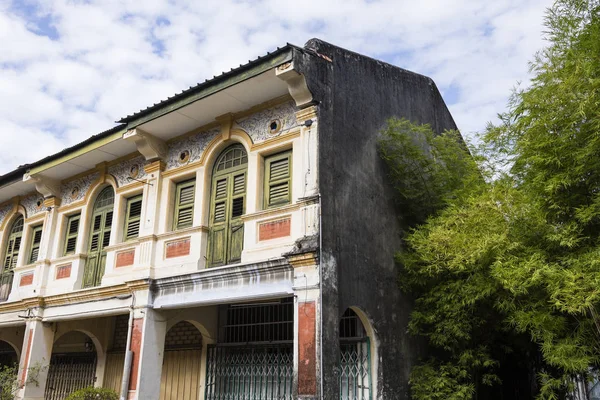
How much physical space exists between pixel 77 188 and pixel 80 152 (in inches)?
Result: 61.9

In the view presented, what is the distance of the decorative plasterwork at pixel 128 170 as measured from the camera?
11.6 meters

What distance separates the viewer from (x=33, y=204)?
46.6 ft

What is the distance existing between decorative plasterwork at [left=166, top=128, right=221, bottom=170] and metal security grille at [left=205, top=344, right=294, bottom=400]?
144 inches

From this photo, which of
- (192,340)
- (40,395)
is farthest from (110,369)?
(192,340)

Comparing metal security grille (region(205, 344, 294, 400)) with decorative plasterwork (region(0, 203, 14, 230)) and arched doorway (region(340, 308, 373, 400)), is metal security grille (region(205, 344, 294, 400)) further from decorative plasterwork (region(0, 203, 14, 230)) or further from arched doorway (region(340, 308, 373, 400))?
decorative plasterwork (region(0, 203, 14, 230))

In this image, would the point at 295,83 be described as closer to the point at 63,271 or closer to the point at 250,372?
the point at 250,372

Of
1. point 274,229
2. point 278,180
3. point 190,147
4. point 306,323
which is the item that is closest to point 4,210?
point 190,147

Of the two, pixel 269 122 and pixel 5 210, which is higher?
pixel 5 210

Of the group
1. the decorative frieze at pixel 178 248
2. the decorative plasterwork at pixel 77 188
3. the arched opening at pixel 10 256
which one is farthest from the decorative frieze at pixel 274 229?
the arched opening at pixel 10 256

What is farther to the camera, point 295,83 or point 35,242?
point 35,242

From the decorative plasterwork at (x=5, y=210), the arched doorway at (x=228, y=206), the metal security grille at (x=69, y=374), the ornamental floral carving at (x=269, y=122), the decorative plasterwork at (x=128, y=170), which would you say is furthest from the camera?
the decorative plasterwork at (x=5, y=210)

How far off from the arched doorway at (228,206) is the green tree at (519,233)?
258cm

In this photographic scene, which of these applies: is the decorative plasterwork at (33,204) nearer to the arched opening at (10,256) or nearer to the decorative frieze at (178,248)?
the arched opening at (10,256)

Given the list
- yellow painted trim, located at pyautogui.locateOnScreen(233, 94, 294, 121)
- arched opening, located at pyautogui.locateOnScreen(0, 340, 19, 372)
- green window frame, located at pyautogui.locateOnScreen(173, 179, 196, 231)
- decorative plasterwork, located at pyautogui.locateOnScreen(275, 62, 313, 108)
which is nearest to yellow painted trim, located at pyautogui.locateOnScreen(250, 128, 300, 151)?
decorative plasterwork, located at pyautogui.locateOnScreen(275, 62, 313, 108)
